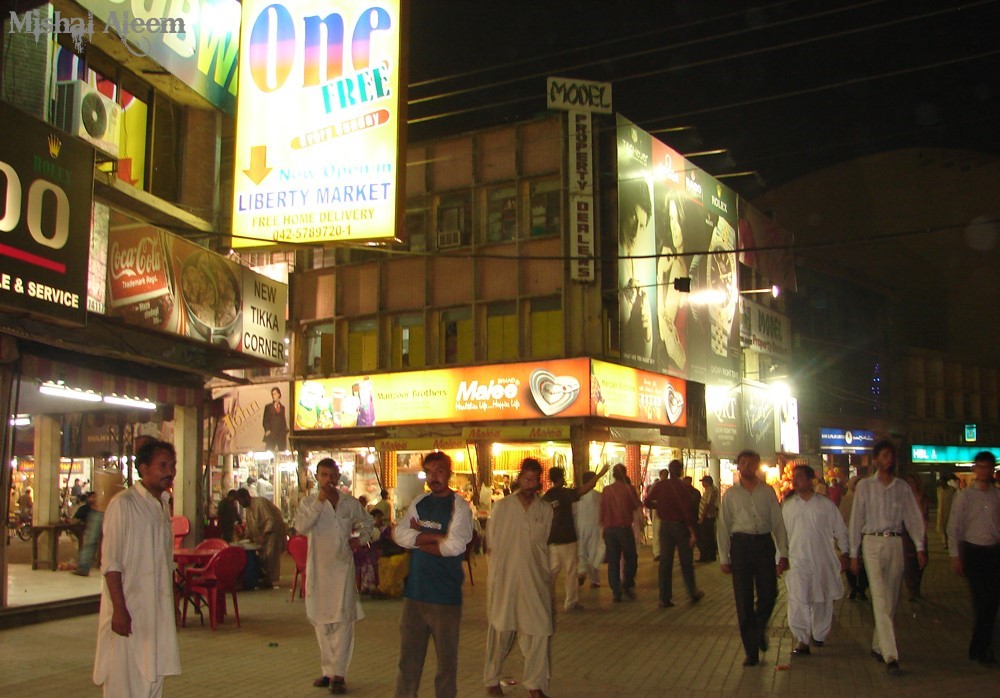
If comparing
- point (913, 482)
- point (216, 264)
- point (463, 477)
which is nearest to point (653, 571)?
point (913, 482)

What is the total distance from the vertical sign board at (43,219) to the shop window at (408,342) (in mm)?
15808

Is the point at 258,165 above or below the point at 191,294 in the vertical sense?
above

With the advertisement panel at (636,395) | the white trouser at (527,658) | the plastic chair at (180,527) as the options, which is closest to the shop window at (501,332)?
the advertisement panel at (636,395)

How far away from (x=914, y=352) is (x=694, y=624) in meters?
54.4

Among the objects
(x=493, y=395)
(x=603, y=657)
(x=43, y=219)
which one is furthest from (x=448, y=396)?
(x=603, y=657)

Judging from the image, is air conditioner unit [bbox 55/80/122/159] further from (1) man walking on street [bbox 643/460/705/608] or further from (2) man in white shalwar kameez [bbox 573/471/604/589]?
(1) man walking on street [bbox 643/460/705/608]

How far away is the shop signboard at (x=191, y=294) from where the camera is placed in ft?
42.7

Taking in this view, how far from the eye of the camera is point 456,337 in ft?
88.2

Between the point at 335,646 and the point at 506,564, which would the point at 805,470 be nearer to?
the point at 506,564

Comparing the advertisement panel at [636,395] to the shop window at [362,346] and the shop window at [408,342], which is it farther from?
the shop window at [362,346]

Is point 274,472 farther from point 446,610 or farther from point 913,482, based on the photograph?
point 446,610

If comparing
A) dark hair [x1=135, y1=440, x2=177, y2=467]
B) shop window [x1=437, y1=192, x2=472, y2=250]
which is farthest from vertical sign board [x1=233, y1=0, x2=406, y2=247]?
shop window [x1=437, y1=192, x2=472, y2=250]

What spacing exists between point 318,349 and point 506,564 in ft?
73.6

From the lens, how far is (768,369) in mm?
37906
